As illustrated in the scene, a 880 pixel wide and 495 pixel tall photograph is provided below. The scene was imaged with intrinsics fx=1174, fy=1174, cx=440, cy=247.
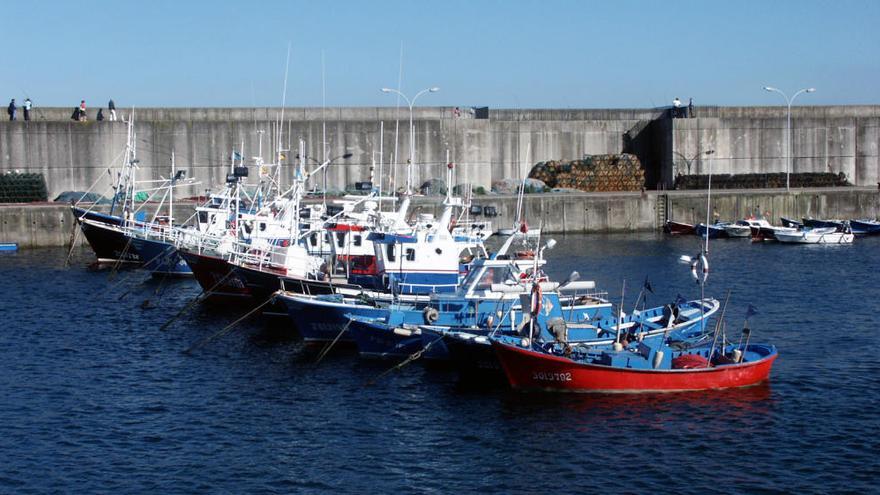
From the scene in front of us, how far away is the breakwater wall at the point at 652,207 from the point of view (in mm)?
66688

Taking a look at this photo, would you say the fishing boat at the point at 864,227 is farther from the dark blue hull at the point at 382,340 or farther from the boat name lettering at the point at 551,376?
the boat name lettering at the point at 551,376

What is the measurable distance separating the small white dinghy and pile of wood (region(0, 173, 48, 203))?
40.8 m

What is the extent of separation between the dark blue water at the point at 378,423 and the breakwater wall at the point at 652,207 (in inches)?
1201

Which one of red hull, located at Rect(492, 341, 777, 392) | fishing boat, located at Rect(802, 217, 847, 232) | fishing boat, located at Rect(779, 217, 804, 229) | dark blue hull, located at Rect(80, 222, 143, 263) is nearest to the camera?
red hull, located at Rect(492, 341, 777, 392)

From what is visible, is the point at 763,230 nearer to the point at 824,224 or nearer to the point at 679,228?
the point at 824,224

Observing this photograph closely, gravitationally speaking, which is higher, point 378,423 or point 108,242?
point 108,242

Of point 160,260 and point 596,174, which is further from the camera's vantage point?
point 596,174

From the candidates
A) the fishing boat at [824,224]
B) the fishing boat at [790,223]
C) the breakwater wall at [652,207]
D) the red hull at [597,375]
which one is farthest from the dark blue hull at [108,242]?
the fishing boat at [824,224]

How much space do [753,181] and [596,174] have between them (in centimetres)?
1039

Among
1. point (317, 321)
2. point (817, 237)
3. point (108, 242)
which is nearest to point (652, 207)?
point (817, 237)

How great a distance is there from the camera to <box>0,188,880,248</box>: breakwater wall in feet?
219

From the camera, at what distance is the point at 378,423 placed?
80.9 ft

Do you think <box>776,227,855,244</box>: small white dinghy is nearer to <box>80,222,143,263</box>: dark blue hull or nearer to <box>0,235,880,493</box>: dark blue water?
<box>0,235,880,493</box>: dark blue water

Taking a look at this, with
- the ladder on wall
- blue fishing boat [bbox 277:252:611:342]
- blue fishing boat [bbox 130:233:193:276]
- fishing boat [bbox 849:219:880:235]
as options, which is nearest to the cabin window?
blue fishing boat [bbox 277:252:611:342]
